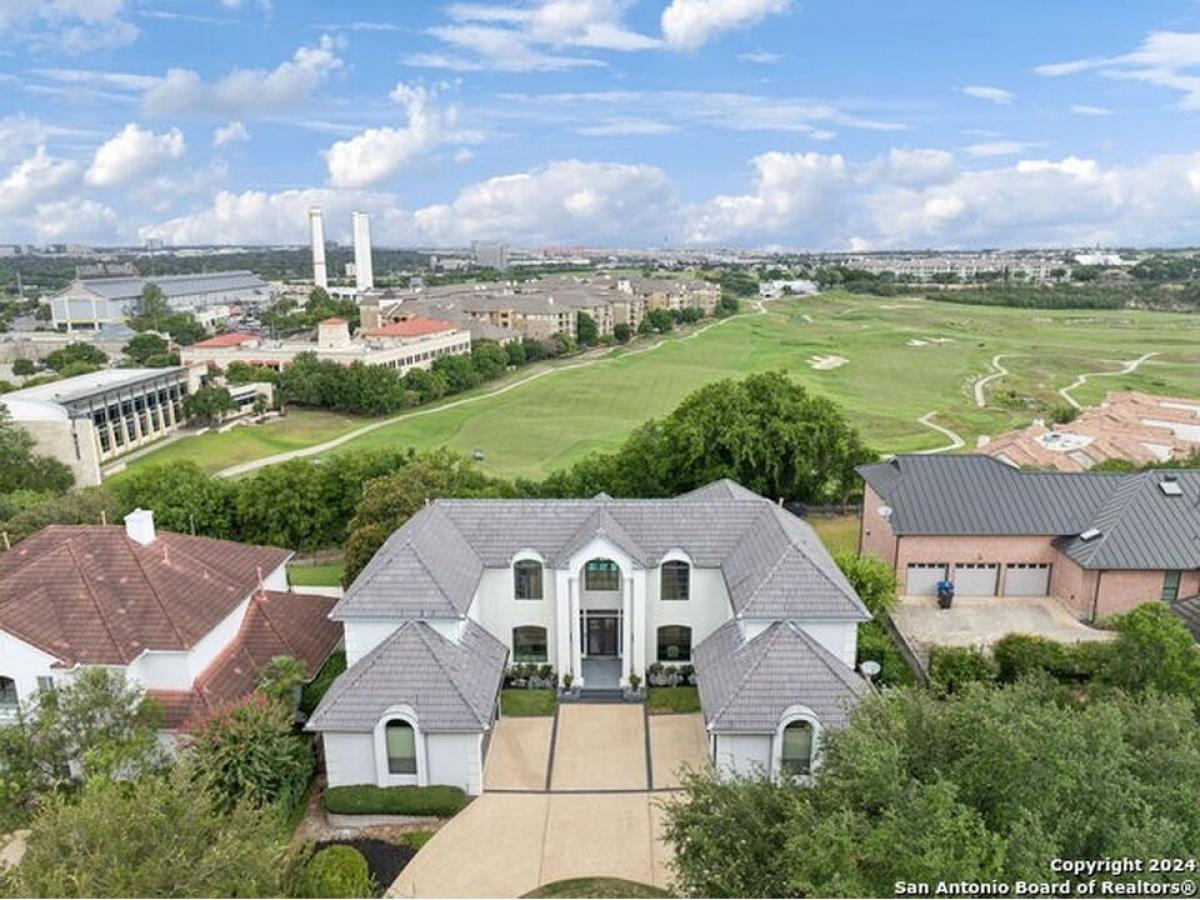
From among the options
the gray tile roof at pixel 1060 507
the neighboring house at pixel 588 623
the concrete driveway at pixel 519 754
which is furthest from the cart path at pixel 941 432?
the concrete driveway at pixel 519 754

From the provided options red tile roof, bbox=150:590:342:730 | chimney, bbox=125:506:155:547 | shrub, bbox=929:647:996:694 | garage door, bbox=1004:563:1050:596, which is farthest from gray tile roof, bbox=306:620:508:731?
garage door, bbox=1004:563:1050:596

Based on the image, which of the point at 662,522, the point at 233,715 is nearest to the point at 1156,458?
the point at 662,522

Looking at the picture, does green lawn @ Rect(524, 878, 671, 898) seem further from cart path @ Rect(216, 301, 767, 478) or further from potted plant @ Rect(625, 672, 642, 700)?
cart path @ Rect(216, 301, 767, 478)

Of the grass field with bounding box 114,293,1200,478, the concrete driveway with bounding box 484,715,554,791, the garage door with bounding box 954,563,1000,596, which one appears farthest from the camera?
the grass field with bounding box 114,293,1200,478

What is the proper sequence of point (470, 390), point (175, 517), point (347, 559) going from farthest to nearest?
point (470, 390), point (175, 517), point (347, 559)

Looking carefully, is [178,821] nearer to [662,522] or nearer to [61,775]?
[61,775]
